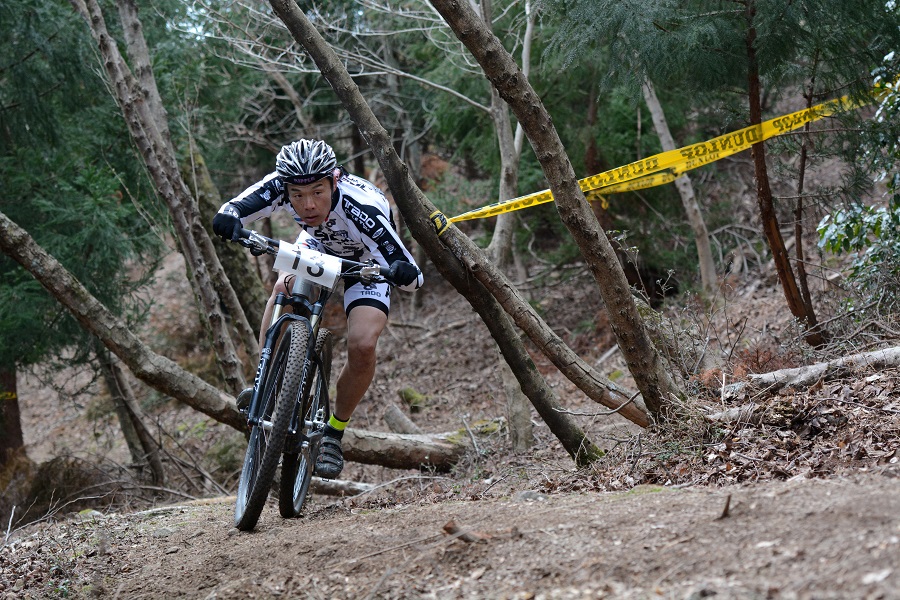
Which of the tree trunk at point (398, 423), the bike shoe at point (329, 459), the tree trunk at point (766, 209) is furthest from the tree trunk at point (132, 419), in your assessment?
the tree trunk at point (766, 209)

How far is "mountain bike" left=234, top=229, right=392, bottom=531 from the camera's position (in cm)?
463

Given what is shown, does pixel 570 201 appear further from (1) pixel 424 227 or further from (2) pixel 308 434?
(2) pixel 308 434

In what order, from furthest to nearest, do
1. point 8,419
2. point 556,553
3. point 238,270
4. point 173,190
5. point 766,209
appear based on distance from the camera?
point 8,419
point 238,270
point 173,190
point 766,209
point 556,553

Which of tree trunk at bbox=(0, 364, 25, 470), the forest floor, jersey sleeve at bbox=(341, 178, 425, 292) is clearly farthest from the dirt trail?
tree trunk at bbox=(0, 364, 25, 470)

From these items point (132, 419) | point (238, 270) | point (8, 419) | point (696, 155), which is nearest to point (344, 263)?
point (696, 155)

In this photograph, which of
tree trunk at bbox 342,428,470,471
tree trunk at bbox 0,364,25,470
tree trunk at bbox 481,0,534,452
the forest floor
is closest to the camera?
the forest floor

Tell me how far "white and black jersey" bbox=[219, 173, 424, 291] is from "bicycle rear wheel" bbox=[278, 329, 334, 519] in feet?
2.09

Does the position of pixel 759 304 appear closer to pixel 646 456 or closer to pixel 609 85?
pixel 609 85

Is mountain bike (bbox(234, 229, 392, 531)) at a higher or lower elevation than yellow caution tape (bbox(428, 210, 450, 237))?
lower

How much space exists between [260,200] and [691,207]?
7.32 meters

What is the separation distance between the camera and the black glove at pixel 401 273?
4910 mm

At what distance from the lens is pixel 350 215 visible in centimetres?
528

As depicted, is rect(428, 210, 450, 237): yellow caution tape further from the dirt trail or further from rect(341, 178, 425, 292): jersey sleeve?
the dirt trail

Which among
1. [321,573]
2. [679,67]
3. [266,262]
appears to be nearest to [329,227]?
[321,573]
